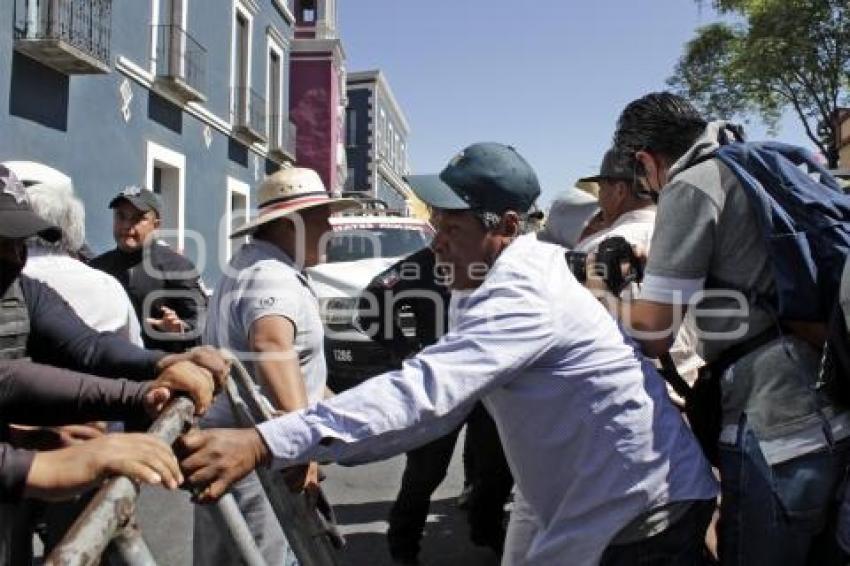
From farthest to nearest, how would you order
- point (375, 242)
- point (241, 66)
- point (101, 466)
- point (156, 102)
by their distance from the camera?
point (241, 66) < point (156, 102) < point (375, 242) < point (101, 466)

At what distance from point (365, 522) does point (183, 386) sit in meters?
3.43

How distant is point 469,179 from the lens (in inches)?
77.3

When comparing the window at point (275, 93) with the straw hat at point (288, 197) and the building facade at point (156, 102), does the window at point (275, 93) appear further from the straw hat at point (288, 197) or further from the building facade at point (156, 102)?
the straw hat at point (288, 197)

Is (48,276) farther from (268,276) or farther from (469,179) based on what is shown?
(469,179)

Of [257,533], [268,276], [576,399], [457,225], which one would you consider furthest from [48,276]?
[576,399]

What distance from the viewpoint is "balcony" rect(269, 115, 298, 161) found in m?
20.7

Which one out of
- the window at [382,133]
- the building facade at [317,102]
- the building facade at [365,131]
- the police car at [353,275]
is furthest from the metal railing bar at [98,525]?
the window at [382,133]

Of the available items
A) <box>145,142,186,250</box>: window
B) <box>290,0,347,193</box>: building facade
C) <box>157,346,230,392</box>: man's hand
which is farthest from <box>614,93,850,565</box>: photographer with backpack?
<box>290,0,347,193</box>: building facade

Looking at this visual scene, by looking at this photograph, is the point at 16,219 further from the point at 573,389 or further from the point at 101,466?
the point at 573,389

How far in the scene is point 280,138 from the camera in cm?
2120

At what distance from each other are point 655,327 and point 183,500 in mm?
3900

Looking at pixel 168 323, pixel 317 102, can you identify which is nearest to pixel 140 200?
pixel 168 323

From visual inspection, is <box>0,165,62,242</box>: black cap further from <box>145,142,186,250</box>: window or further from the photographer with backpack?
<box>145,142,186,250</box>: window

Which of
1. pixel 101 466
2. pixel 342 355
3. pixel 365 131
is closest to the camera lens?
pixel 101 466
